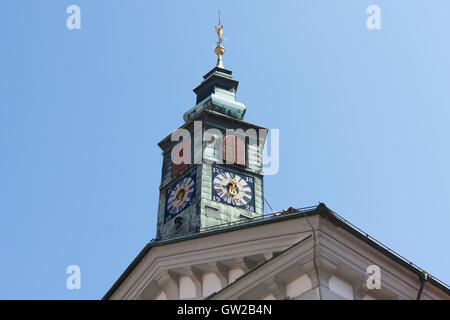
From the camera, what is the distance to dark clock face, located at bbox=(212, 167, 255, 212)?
132 feet

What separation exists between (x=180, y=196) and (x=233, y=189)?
2447mm

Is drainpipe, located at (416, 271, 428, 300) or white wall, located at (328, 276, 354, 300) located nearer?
white wall, located at (328, 276, 354, 300)

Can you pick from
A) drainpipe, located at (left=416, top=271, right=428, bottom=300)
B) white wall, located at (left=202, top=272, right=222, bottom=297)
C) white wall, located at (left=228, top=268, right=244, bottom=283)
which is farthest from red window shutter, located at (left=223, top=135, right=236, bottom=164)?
drainpipe, located at (left=416, top=271, right=428, bottom=300)

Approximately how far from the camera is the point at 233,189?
1609 inches

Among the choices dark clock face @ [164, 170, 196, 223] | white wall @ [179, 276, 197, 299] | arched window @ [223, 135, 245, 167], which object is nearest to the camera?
white wall @ [179, 276, 197, 299]

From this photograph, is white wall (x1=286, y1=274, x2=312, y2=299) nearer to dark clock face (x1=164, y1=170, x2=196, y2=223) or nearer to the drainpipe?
the drainpipe

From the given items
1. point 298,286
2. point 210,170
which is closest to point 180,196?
point 210,170

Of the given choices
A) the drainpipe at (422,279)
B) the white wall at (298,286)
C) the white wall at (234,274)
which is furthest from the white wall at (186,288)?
the drainpipe at (422,279)

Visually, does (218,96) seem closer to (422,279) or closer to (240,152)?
(240,152)

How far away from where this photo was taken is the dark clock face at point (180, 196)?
1596 inches

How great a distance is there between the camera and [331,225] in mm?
20750

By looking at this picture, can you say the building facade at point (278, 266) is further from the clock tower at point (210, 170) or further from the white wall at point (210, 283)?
the clock tower at point (210, 170)
